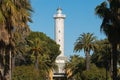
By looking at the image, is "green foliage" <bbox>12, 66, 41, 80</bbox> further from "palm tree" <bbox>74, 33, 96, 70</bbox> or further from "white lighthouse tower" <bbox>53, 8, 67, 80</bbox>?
"white lighthouse tower" <bbox>53, 8, 67, 80</bbox>

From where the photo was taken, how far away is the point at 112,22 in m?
37.7

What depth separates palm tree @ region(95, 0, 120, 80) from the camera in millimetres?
36000

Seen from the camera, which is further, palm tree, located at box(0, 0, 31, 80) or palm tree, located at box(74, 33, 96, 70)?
palm tree, located at box(74, 33, 96, 70)

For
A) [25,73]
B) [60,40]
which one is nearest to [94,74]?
[25,73]

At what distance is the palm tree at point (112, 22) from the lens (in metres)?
36.0

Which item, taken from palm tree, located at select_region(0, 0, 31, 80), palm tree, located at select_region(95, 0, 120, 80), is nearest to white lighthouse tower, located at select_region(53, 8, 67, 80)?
palm tree, located at select_region(95, 0, 120, 80)

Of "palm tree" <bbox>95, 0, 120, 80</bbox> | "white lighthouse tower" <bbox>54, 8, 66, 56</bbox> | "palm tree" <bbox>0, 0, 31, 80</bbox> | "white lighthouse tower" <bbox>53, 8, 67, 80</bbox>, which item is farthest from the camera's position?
"white lighthouse tower" <bbox>54, 8, 66, 56</bbox>

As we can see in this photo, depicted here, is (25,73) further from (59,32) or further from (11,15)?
(59,32)

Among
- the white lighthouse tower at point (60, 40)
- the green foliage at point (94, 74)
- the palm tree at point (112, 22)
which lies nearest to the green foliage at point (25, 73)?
the green foliage at point (94, 74)

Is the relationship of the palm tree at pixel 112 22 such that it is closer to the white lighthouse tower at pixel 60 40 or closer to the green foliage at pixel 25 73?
the green foliage at pixel 25 73

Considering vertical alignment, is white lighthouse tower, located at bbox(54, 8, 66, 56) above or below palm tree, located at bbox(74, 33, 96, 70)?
above

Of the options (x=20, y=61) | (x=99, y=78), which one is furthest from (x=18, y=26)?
(x=20, y=61)

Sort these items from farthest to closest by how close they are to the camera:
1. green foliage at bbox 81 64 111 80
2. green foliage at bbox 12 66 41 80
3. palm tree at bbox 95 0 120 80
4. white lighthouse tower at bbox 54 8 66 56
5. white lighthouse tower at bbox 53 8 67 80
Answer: white lighthouse tower at bbox 54 8 66 56 < white lighthouse tower at bbox 53 8 67 80 < green foliage at bbox 81 64 111 80 < green foliage at bbox 12 66 41 80 < palm tree at bbox 95 0 120 80

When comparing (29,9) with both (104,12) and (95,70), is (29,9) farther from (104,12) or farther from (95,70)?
(95,70)
